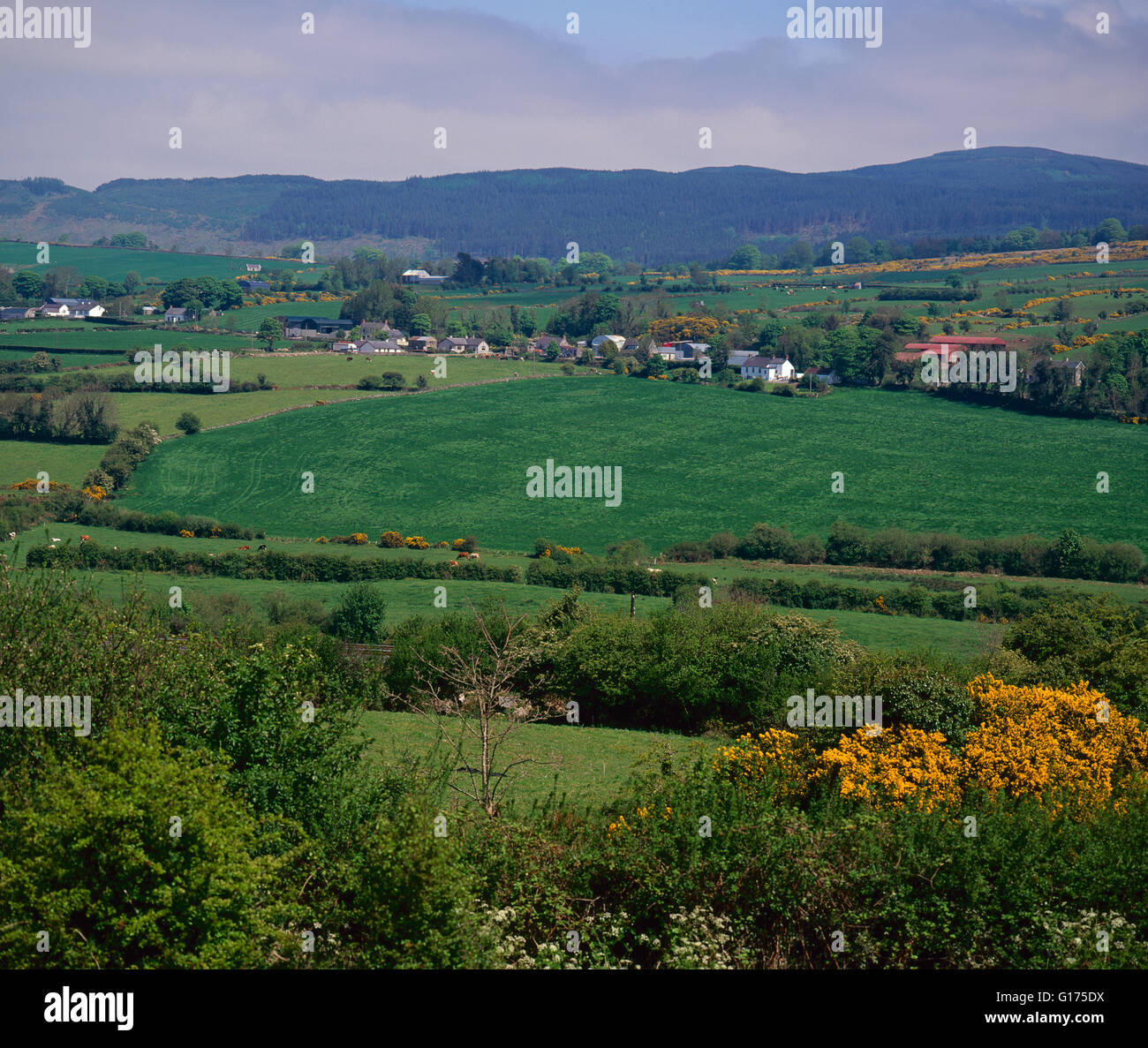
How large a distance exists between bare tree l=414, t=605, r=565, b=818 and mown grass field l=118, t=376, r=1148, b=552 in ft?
109

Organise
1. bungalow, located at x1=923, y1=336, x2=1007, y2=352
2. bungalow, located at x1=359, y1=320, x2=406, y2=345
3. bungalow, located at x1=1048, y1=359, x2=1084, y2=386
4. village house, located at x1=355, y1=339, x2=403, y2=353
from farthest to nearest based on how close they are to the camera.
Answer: bungalow, located at x1=359, y1=320, x2=406, y2=345, village house, located at x1=355, y1=339, x2=403, y2=353, bungalow, located at x1=923, y1=336, x2=1007, y2=352, bungalow, located at x1=1048, y1=359, x2=1084, y2=386

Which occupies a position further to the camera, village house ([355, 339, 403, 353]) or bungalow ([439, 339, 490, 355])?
bungalow ([439, 339, 490, 355])

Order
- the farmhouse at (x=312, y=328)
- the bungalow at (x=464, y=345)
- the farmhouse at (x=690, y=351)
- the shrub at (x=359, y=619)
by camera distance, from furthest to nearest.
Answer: the farmhouse at (x=312, y=328), the bungalow at (x=464, y=345), the farmhouse at (x=690, y=351), the shrub at (x=359, y=619)

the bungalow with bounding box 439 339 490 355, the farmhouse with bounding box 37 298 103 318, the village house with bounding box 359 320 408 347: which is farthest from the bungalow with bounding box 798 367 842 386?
the farmhouse with bounding box 37 298 103 318

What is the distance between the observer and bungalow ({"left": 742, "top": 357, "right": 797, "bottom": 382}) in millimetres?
119250

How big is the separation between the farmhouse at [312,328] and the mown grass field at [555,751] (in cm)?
11105

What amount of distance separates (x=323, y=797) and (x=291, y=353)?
109796 millimetres

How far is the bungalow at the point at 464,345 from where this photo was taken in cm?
13638

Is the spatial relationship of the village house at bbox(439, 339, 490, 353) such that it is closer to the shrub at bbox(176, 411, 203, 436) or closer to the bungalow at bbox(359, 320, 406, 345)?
the bungalow at bbox(359, 320, 406, 345)

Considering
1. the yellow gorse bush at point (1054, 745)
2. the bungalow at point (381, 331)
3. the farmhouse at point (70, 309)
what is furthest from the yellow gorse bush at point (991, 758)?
the farmhouse at point (70, 309)

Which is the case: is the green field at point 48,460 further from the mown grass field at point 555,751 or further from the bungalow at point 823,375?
the bungalow at point 823,375

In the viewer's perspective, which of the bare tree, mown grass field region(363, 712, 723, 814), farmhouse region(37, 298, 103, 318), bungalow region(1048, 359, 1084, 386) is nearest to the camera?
the bare tree

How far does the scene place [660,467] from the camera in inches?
3617

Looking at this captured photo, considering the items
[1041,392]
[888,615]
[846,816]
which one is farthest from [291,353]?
[846,816]
